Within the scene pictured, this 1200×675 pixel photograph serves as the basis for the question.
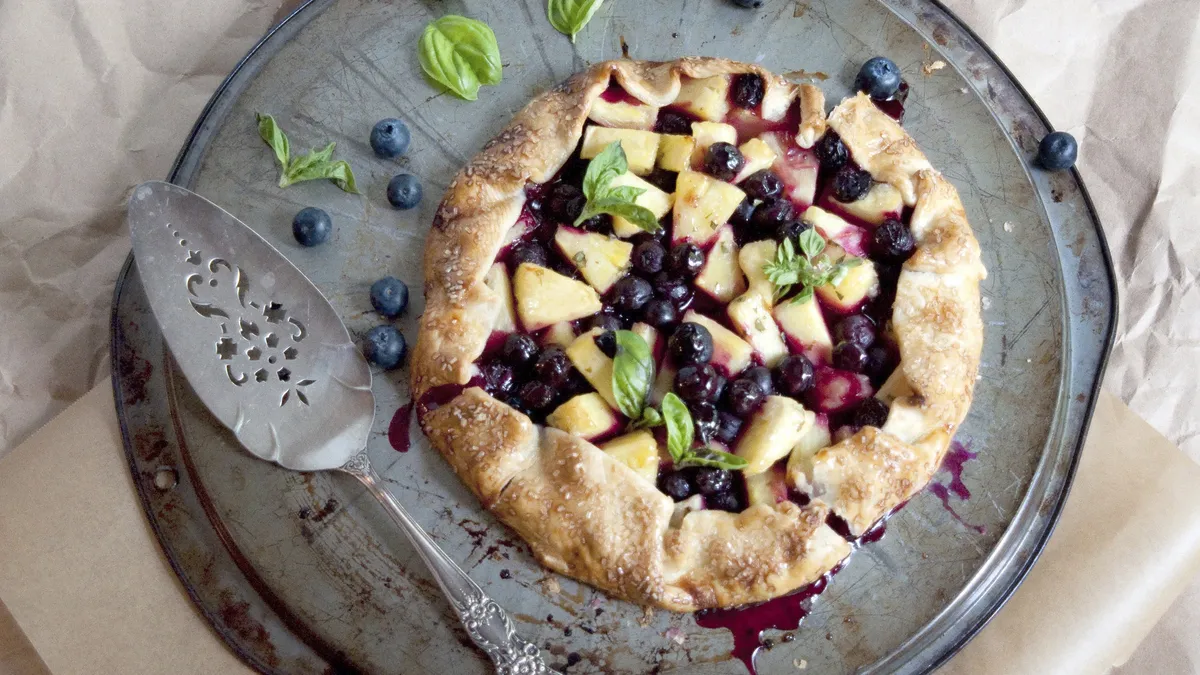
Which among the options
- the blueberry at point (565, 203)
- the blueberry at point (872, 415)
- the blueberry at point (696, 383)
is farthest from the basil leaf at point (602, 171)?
the blueberry at point (872, 415)

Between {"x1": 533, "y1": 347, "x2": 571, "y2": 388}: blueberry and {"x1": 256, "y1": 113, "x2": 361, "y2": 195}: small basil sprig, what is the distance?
108cm

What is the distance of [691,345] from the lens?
286 centimetres

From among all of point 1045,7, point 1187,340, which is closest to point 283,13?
point 1045,7

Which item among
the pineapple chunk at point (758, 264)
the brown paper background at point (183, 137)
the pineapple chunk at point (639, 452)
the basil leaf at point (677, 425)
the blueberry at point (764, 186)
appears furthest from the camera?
the brown paper background at point (183, 137)

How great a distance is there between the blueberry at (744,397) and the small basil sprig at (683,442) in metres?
0.17

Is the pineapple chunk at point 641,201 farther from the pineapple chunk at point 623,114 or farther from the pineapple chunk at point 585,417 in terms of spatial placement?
the pineapple chunk at point 585,417

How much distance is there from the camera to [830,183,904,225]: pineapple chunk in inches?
126

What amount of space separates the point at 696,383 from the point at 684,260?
1.52 ft

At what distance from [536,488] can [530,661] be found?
0.57 m

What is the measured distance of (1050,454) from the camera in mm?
3254

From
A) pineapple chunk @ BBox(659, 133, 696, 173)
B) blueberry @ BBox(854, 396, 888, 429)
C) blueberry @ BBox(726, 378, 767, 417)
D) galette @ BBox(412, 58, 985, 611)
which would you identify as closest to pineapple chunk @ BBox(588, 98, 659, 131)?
galette @ BBox(412, 58, 985, 611)

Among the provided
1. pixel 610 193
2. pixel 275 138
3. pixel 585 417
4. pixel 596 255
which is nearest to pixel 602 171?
pixel 610 193

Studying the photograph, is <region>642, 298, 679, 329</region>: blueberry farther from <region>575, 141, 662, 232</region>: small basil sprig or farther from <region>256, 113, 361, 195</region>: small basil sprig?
<region>256, 113, 361, 195</region>: small basil sprig

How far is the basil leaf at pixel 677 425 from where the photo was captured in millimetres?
2746
